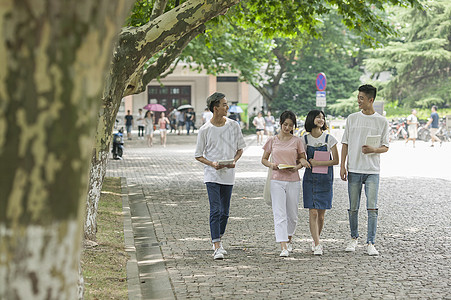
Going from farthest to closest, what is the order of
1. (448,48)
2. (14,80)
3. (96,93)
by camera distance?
1. (448,48)
2. (96,93)
3. (14,80)

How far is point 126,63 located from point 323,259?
3.22 m

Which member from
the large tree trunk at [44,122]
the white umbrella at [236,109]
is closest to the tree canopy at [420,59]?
the white umbrella at [236,109]

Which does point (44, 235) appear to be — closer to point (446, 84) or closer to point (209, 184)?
point (209, 184)

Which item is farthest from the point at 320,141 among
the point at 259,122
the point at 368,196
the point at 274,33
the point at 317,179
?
the point at 259,122

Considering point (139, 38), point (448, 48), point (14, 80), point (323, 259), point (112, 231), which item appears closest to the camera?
point (14, 80)

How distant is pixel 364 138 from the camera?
27.5 ft

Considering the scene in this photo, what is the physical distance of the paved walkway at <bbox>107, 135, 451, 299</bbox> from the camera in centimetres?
662

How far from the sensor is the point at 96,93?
2.64 metres

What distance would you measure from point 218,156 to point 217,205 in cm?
52

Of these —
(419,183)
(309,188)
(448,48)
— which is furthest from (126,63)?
(448,48)

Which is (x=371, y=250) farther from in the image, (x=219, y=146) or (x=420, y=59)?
(x=420, y=59)

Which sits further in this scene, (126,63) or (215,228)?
(126,63)

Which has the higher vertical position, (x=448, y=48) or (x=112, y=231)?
(x=448, y=48)

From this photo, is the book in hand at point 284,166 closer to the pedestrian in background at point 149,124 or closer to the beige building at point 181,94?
the pedestrian in background at point 149,124
